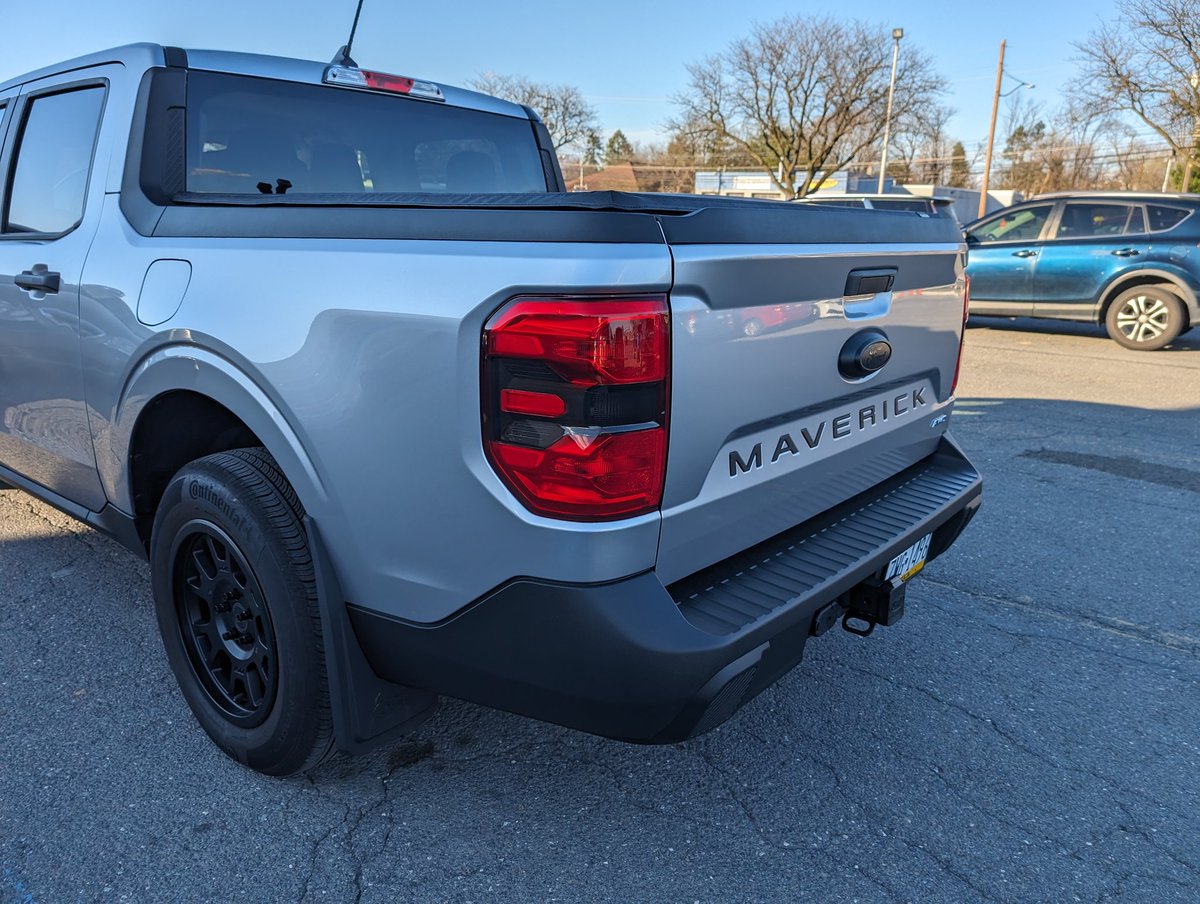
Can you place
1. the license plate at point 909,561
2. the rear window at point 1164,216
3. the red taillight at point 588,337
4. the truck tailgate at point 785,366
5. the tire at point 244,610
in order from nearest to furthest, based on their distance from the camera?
1. the red taillight at point 588,337
2. the truck tailgate at point 785,366
3. the tire at point 244,610
4. the license plate at point 909,561
5. the rear window at point 1164,216

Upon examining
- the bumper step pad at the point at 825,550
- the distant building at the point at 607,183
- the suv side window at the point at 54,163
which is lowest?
Answer: the bumper step pad at the point at 825,550

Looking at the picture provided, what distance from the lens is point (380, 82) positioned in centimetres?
337

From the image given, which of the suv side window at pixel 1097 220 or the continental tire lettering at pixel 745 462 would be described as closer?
the continental tire lettering at pixel 745 462

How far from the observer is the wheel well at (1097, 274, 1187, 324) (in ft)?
32.3

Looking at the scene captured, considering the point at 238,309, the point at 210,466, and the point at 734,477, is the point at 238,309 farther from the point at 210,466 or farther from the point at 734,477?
the point at 734,477

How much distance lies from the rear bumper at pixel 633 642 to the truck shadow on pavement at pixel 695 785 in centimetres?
50

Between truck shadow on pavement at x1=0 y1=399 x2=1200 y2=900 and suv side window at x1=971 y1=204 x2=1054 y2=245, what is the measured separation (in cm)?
836

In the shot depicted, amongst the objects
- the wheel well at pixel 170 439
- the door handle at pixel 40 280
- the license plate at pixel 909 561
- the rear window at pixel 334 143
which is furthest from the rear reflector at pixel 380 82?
the license plate at pixel 909 561

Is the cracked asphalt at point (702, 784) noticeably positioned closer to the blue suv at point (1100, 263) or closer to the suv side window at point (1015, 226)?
the blue suv at point (1100, 263)

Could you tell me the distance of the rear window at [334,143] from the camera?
9.61ft

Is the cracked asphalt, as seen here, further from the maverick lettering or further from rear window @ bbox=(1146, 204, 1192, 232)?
rear window @ bbox=(1146, 204, 1192, 232)

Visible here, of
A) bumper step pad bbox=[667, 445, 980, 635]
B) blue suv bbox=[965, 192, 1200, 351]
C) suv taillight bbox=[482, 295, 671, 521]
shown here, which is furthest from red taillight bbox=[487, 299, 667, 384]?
blue suv bbox=[965, 192, 1200, 351]

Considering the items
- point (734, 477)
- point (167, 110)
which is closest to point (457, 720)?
point (734, 477)

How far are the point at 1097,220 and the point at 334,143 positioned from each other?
997 cm
